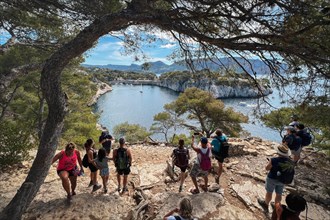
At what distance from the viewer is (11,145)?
7.52 meters

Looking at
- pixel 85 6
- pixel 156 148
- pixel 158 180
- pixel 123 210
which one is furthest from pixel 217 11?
pixel 156 148

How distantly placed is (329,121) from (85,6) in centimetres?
543

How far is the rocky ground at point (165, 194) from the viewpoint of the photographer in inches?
213

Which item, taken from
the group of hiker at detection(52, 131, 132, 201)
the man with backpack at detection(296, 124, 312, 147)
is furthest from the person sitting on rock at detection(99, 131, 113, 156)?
the man with backpack at detection(296, 124, 312, 147)

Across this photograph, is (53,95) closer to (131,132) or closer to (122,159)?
(122,159)

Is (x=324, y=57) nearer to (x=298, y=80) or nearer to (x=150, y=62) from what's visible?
(x=298, y=80)

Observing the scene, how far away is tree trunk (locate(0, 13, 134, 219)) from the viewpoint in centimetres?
430

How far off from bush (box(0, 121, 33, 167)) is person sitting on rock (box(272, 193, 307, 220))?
708 centimetres

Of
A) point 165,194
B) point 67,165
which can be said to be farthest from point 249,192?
point 67,165

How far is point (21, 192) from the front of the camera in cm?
457

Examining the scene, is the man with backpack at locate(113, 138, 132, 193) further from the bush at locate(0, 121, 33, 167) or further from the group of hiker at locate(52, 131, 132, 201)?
the bush at locate(0, 121, 33, 167)

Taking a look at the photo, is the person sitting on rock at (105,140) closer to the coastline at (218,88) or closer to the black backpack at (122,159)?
the black backpack at (122,159)

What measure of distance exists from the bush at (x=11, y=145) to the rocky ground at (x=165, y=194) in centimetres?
31

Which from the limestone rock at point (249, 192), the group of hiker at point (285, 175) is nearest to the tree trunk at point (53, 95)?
the group of hiker at point (285, 175)
